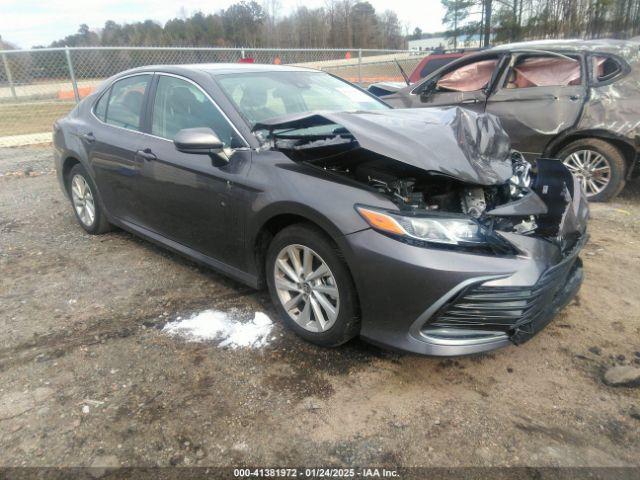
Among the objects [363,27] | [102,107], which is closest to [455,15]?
[363,27]

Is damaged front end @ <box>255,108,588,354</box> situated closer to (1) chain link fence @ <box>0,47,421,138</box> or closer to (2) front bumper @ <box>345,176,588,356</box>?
(2) front bumper @ <box>345,176,588,356</box>

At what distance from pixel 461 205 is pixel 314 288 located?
37.5 inches

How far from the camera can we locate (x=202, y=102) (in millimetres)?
3295

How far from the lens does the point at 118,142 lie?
3.93 metres

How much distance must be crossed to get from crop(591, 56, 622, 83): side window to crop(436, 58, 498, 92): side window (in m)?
1.23

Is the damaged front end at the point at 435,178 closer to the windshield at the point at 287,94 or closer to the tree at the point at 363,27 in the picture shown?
the windshield at the point at 287,94

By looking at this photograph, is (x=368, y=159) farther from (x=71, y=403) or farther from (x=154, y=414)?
(x=71, y=403)

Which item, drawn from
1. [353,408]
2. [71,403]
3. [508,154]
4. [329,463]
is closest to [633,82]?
[508,154]

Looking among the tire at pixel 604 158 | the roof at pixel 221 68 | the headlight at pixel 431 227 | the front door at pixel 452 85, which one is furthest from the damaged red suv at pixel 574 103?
the headlight at pixel 431 227

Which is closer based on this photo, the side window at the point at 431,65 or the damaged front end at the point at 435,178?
the damaged front end at the point at 435,178

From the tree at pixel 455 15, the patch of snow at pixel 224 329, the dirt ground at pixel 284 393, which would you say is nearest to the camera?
the dirt ground at pixel 284 393

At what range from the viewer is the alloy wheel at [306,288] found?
8.70 ft

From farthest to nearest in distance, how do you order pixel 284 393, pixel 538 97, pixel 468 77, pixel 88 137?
pixel 468 77 < pixel 538 97 < pixel 88 137 < pixel 284 393

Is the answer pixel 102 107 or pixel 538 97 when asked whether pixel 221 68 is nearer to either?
pixel 102 107
